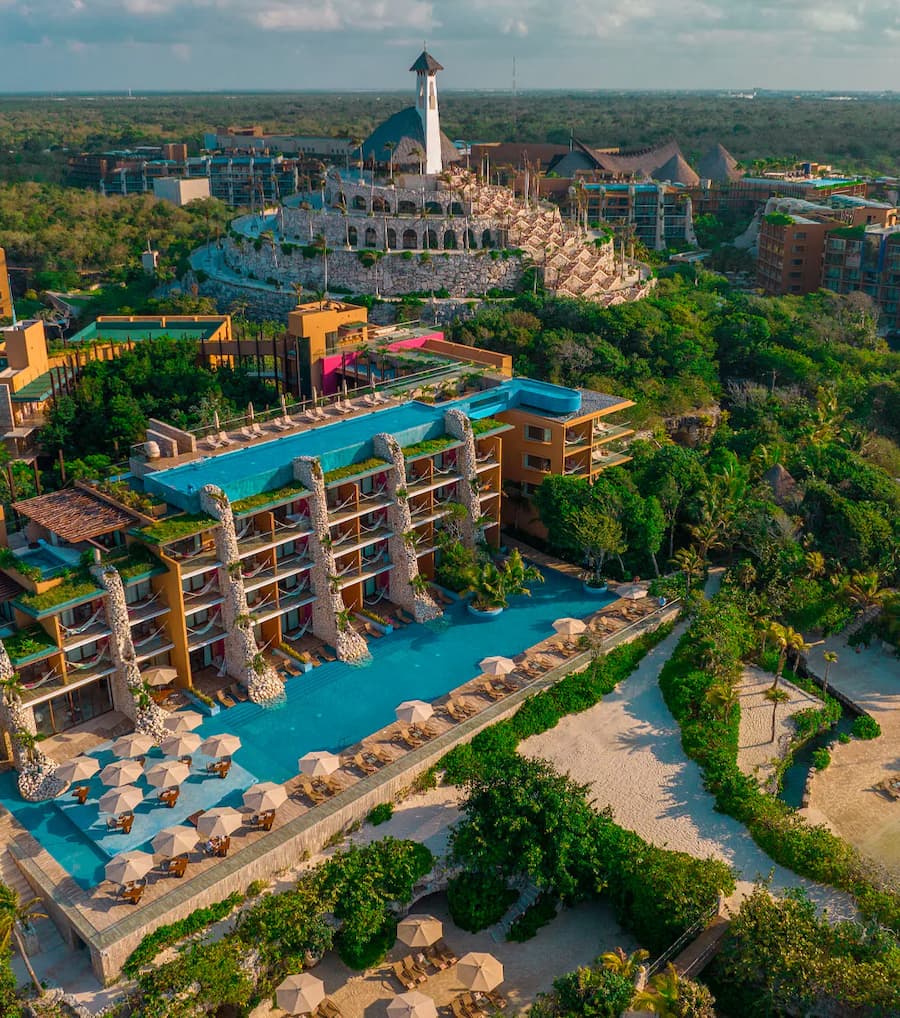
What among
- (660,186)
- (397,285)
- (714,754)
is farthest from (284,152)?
(714,754)

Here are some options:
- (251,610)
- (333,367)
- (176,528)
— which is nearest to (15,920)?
(176,528)

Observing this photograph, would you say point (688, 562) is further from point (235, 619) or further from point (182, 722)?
point (182, 722)

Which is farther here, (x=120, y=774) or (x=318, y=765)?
(x=318, y=765)

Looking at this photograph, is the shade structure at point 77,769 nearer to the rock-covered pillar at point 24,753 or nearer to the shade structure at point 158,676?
the rock-covered pillar at point 24,753

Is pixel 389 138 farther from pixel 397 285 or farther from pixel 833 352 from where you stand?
pixel 833 352

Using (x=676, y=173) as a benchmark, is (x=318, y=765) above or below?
below

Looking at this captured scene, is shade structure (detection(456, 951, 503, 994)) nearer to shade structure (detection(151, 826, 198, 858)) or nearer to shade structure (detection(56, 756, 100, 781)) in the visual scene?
shade structure (detection(151, 826, 198, 858))

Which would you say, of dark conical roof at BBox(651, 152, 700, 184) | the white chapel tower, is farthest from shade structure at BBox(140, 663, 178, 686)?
dark conical roof at BBox(651, 152, 700, 184)
